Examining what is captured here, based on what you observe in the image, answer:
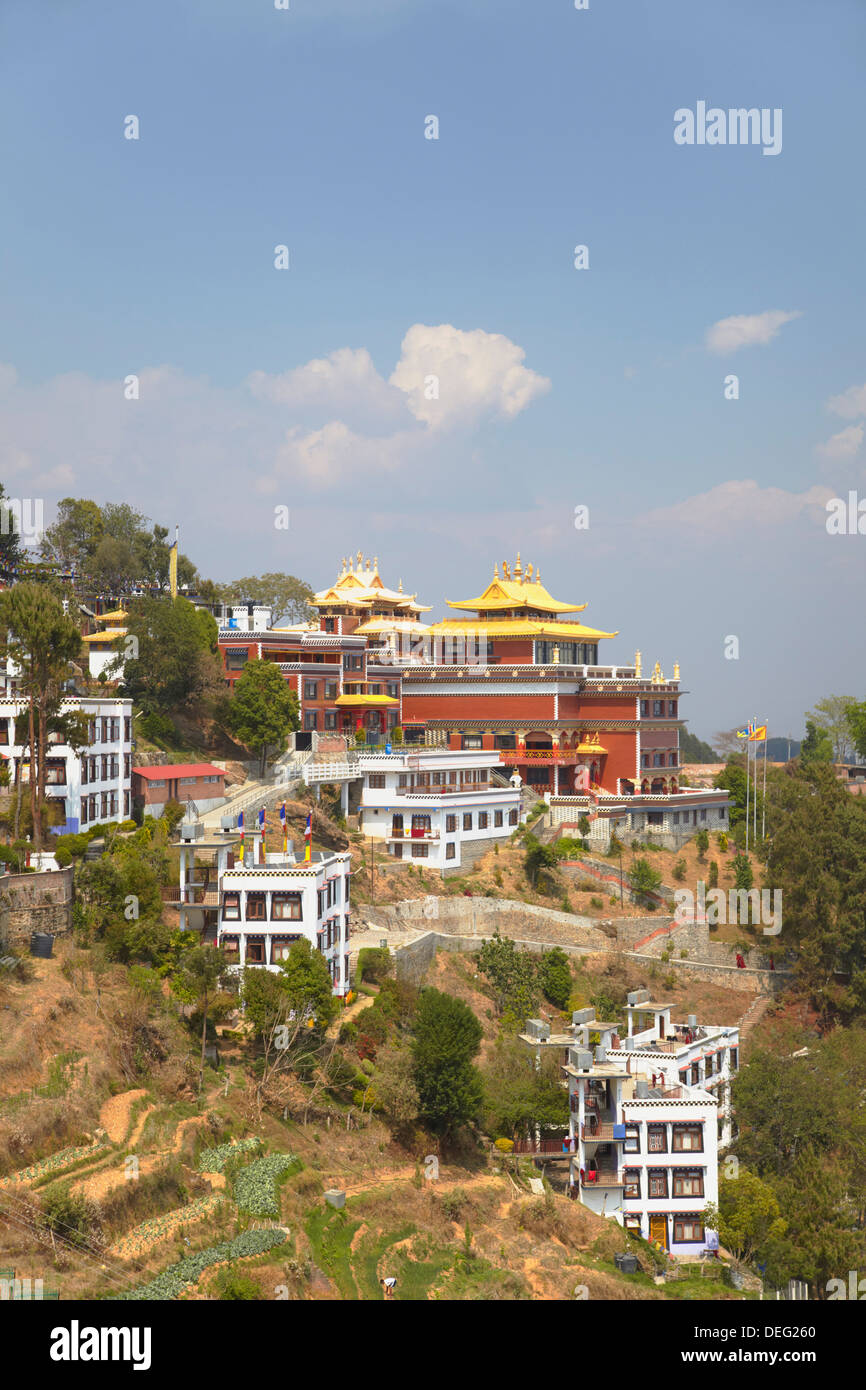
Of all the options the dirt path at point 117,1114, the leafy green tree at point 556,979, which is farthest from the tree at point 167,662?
the dirt path at point 117,1114

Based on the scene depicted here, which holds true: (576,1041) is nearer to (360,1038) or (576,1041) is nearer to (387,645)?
(360,1038)

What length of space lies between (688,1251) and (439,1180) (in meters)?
7.14

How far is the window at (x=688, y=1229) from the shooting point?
33688mm

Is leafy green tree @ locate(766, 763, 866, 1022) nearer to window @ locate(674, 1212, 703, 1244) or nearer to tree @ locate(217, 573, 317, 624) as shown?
window @ locate(674, 1212, 703, 1244)

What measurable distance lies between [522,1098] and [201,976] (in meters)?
10.7

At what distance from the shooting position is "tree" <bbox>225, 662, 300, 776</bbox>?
174 feet

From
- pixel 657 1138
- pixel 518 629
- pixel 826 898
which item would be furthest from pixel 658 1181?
pixel 518 629

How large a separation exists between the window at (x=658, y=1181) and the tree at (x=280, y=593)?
220 feet

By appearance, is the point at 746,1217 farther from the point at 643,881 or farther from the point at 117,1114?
the point at 643,881

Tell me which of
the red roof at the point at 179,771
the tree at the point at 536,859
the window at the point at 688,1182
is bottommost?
the window at the point at 688,1182

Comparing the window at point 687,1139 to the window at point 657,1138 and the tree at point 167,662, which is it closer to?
the window at point 657,1138

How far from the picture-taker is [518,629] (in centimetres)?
6638

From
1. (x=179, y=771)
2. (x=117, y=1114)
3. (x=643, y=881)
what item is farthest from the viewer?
(x=643, y=881)

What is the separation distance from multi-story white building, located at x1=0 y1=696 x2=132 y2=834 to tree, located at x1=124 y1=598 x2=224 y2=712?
339 inches
